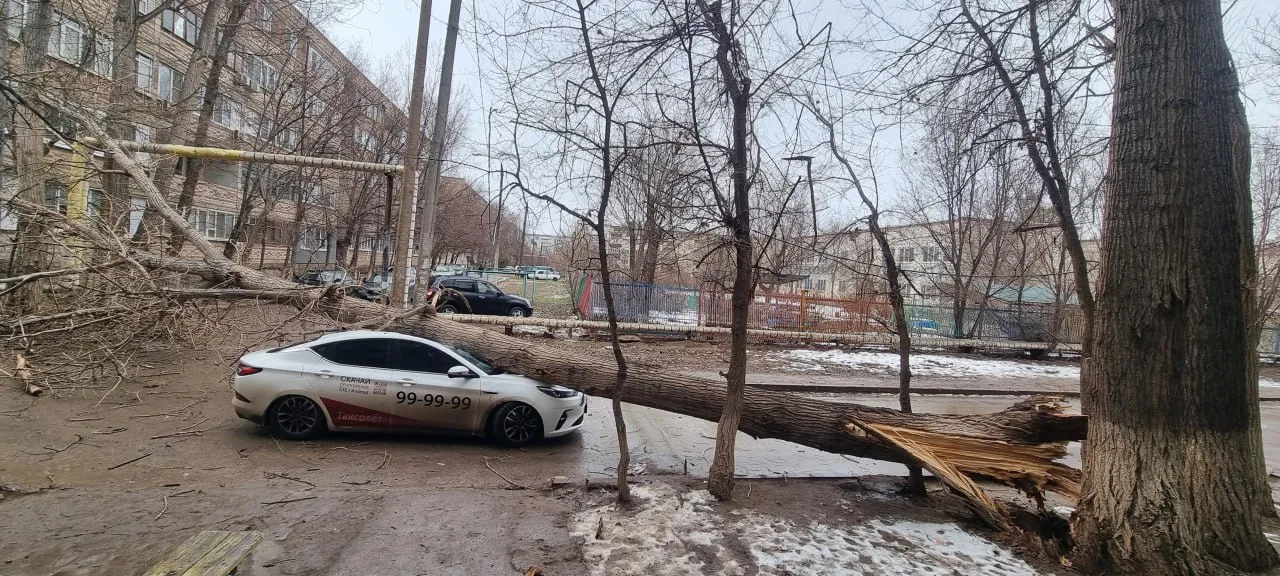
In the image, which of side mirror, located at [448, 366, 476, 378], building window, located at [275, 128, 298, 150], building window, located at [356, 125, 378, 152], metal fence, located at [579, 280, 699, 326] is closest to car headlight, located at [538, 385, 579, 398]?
side mirror, located at [448, 366, 476, 378]

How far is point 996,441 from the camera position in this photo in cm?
463

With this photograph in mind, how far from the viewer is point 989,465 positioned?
4.60 meters

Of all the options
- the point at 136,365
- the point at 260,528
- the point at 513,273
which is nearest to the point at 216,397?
the point at 136,365

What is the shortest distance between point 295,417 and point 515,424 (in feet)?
8.05

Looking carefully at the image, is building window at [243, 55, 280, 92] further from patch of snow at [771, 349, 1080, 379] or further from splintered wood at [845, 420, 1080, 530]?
splintered wood at [845, 420, 1080, 530]

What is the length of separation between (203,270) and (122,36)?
6.87m

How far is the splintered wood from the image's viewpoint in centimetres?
439

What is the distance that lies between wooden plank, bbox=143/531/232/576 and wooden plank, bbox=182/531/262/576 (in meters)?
0.04

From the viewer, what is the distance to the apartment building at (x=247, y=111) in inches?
394

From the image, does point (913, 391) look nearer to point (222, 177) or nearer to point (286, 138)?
point (286, 138)

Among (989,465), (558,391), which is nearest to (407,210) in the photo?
(558,391)

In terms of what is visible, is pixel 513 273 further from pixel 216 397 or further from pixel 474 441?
pixel 474 441

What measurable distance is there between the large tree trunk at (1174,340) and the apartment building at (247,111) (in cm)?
1225

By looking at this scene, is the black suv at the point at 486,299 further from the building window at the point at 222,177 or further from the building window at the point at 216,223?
the building window at the point at 216,223
